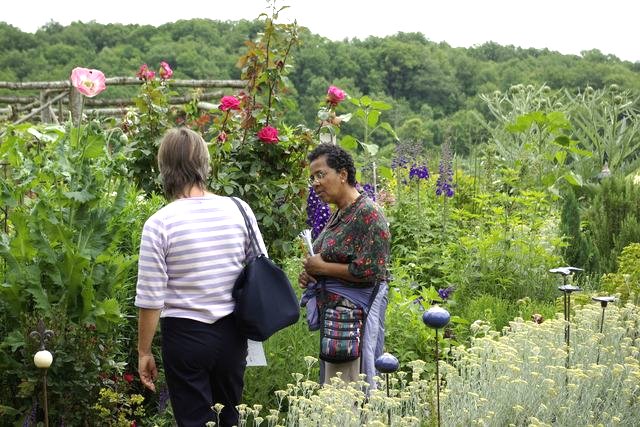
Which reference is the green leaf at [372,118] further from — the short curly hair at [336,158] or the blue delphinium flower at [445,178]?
the short curly hair at [336,158]

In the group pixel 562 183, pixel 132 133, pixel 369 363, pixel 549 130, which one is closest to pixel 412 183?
pixel 549 130

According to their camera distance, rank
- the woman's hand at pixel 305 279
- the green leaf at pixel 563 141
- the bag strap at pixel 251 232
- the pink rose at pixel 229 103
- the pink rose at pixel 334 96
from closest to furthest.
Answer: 1. the bag strap at pixel 251 232
2. the woman's hand at pixel 305 279
3. the pink rose at pixel 229 103
4. the pink rose at pixel 334 96
5. the green leaf at pixel 563 141

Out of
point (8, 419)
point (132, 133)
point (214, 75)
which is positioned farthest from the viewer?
point (214, 75)

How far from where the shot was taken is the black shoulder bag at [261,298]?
11.2 ft

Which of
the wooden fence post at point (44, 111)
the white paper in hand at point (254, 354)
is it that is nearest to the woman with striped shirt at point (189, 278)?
the white paper in hand at point (254, 354)

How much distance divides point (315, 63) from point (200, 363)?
62.1 feet

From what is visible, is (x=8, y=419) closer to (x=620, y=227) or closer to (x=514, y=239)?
(x=514, y=239)

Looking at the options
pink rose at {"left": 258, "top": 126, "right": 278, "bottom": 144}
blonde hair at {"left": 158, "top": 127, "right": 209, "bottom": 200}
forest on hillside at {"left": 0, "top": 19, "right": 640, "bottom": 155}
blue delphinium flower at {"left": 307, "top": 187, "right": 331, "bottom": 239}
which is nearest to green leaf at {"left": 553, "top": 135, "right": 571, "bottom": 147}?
blue delphinium flower at {"left": 307, "top": 187, "right": 331, "bottom": 239}

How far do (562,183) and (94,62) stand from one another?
14673 millimetres

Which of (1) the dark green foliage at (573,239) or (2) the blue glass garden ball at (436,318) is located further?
(1) the dark green foliage at (573,239)

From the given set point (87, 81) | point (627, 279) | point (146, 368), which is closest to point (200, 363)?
point (146, 368)

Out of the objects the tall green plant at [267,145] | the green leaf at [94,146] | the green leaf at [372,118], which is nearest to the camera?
the green leaf at [94,146]

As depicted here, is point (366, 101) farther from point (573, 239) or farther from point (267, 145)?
point (573, 239)

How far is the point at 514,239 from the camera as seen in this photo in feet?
23.7
